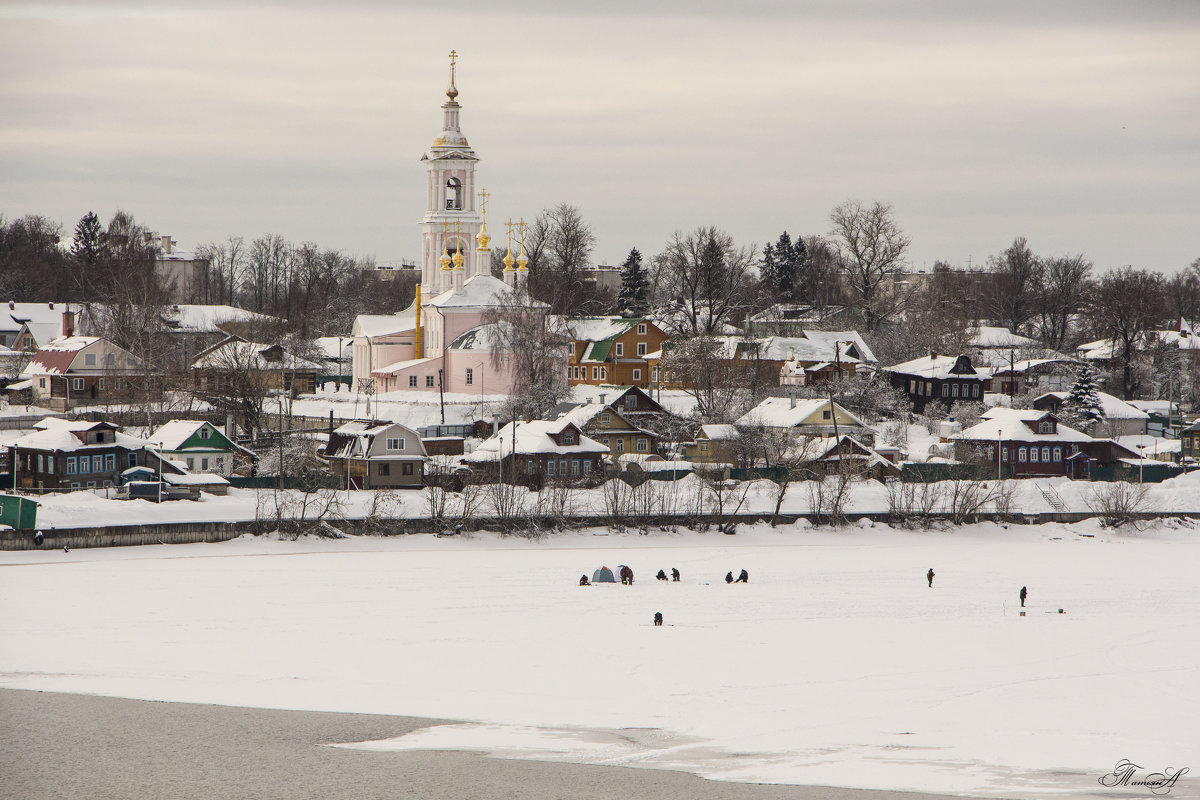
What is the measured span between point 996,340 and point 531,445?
136 ft

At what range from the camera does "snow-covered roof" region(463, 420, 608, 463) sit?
45125 mm

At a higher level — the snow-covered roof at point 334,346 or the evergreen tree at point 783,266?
the evergreen tree at point 783,266

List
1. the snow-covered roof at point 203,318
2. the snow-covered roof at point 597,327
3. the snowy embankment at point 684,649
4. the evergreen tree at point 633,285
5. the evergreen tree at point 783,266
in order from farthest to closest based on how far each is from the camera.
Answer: the evergreen tree at point 783,266, the evergreen tree at point 633,285, the snow-covered roof at point 203,318, the snow-covered roof at point 597,327, the snowy embankment at point 684,649

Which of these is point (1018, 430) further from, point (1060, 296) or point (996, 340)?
point (1060, 296)

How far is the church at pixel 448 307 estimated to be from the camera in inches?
2350

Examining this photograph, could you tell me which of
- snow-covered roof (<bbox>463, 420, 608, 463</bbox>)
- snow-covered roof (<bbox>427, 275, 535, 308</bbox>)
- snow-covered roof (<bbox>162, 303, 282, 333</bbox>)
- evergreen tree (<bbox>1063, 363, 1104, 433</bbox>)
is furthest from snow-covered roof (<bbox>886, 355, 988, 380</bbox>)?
snow-covered roof (<bbox>162, 303, 282, 333</bbox>)

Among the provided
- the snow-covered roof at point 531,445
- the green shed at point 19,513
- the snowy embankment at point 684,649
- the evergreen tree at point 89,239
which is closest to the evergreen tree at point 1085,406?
the snowy embankment at point 684,649

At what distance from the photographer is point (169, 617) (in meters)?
26.4

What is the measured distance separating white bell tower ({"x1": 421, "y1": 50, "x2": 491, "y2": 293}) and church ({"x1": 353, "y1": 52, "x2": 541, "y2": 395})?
0.05 m

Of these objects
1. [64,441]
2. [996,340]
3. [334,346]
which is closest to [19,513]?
[64,441]

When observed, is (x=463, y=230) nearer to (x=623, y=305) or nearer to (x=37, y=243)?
(x=623, y=305)
